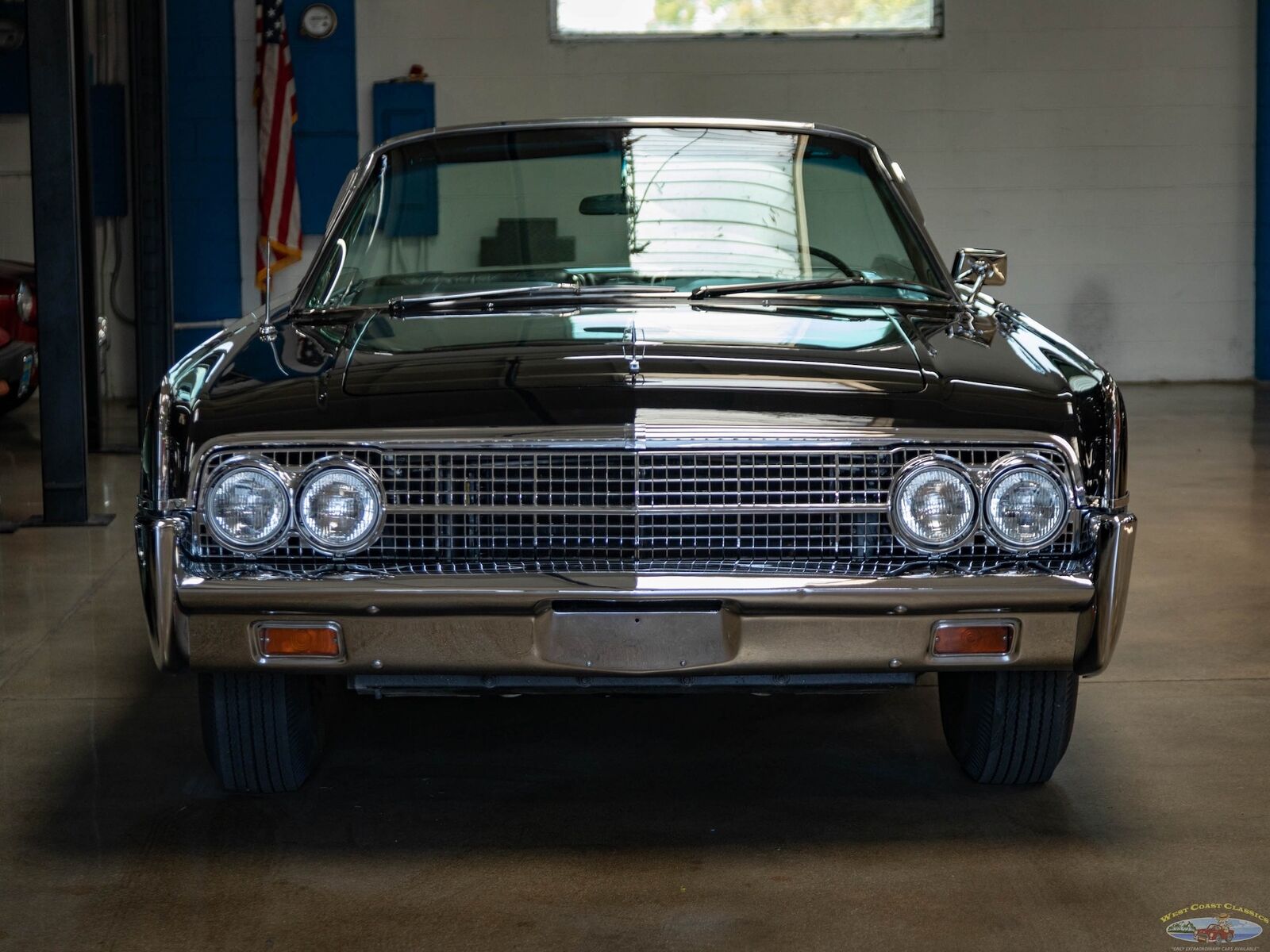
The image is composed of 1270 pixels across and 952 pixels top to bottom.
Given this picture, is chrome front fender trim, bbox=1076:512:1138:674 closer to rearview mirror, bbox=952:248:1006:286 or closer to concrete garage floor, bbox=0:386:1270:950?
concrete garage floor, bbox=0:386:1270:950

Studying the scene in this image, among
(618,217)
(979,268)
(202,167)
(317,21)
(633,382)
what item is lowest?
(633,382)

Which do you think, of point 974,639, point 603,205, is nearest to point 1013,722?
point 974,639

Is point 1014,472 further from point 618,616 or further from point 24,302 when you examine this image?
point 24,302

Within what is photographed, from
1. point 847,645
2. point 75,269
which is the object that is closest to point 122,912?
point 847,645

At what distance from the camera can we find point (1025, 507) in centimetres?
271

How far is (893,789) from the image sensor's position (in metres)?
3.26

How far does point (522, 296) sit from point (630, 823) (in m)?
1.17

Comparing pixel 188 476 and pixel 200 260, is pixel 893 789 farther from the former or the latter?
pixel 200 260

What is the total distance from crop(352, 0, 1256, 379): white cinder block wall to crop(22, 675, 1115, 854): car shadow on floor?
801cm

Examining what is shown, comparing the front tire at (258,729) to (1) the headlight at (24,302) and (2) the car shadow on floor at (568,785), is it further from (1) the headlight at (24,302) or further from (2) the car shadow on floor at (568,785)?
(1) the headlight at (24,302)

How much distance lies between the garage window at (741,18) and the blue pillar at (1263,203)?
2.37 m

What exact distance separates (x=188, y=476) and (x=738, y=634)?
1000 millimetres

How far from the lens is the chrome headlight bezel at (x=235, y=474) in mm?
2670

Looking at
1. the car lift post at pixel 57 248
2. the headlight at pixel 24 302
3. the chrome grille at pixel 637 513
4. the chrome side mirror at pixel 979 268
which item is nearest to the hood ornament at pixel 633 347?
the chrome grille at pixel 637 513
